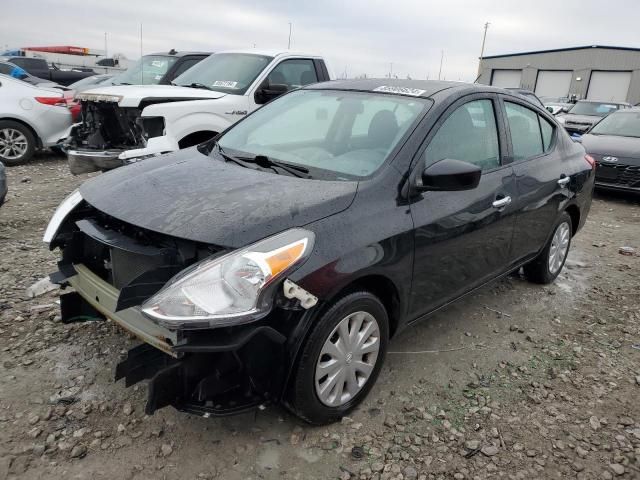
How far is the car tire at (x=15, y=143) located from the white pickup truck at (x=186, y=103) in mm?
1882

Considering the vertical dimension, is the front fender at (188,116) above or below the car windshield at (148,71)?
below

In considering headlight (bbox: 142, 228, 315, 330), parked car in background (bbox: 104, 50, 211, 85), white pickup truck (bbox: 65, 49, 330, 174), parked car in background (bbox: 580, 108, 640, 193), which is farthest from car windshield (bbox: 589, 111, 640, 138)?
headlight (bbox: 142, 228, 315, 330)

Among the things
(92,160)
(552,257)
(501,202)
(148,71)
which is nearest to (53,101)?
(148,71)

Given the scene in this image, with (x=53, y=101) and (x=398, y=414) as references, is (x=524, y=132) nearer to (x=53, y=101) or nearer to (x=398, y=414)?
(x=398, y=414)

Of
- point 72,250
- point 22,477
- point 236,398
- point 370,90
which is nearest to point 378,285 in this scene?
point 236,398

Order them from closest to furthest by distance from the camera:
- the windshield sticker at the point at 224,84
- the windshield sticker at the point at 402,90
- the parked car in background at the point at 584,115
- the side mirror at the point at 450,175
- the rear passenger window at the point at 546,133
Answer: the side mirror at the point at 450,175, the windshield sticker at the point at 402,90, the rear passenger window at the point at 546,133, the windshield sticker at the point at 224,84, the parked car in background at the point at 584,115

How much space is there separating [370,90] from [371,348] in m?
1.71

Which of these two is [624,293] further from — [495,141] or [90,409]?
[90,409]

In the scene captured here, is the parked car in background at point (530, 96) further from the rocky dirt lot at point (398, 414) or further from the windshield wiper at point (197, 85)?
the windshield wiper at point (197, 85)

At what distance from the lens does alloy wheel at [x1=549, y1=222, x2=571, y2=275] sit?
435 centimetres

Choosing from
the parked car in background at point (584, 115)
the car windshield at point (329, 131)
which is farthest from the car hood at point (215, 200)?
the parked car in background at point (584, 115)

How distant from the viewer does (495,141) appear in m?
3.42

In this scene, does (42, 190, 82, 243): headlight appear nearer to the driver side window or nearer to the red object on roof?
the driver side window

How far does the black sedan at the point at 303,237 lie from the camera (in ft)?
6.86
